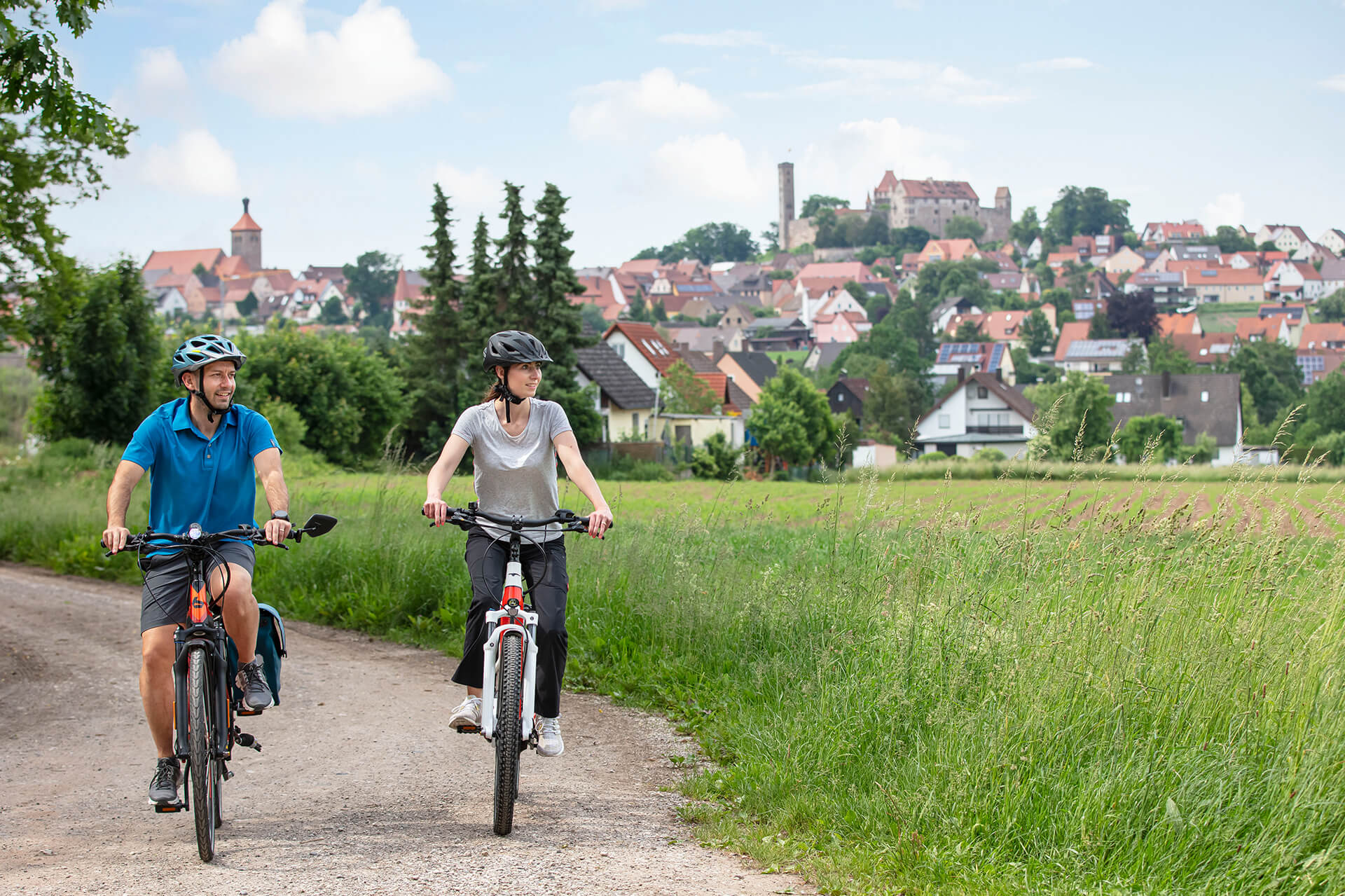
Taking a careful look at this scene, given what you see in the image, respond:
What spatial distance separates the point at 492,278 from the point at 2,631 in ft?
136

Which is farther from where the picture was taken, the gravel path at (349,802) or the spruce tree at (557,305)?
the spruce tree at (557,305)

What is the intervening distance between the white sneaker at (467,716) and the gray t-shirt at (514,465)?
0.77 meters

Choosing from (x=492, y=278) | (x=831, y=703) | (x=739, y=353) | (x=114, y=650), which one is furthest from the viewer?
(x=739, y=353)

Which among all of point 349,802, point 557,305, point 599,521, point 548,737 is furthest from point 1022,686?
point 557,305

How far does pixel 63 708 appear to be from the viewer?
731cm

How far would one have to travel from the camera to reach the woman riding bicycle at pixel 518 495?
512 cm

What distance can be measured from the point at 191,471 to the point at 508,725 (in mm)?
1634

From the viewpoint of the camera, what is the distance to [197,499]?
4848mm

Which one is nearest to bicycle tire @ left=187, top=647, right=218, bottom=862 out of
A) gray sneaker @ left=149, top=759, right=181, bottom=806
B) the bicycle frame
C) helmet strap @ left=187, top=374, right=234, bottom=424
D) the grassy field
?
the bicycle frame

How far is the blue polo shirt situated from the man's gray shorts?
13 centimetres

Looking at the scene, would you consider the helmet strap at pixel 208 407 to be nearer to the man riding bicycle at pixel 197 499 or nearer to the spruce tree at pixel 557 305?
the man riding bicycle at pixel 197 499

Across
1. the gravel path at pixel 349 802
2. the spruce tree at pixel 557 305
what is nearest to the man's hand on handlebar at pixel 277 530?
the gravel path at pixel 349 802

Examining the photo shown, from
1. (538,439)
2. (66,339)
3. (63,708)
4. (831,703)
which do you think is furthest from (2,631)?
(66,339)

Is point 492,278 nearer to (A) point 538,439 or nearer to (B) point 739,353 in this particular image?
(A) point 538,439
